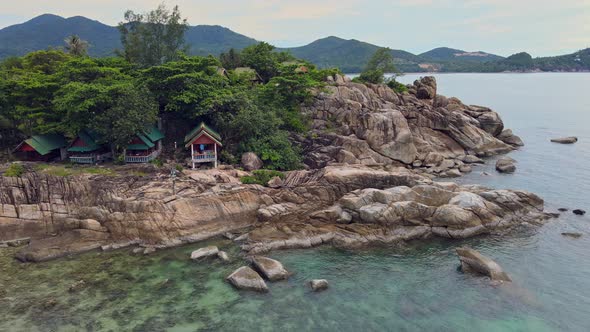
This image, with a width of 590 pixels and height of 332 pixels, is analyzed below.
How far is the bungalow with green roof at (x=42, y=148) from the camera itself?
33.1 m

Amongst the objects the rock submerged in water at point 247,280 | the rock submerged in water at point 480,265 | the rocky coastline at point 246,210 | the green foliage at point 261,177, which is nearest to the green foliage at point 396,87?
the rocky coastline at point 246,210

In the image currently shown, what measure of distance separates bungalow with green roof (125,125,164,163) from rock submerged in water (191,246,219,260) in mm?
13056

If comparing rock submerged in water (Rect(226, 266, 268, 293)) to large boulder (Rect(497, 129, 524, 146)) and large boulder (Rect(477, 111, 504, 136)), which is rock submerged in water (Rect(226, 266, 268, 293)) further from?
large boulder (Rect(497, 129, 524, 146))

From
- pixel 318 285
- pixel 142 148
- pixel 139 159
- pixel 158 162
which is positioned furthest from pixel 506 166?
pixel 139 159

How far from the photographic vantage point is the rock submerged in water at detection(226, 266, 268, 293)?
817 inches

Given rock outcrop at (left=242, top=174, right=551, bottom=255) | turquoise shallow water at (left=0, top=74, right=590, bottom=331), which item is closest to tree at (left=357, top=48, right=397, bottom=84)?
rock outcrop at (left=242, top=174, right=551, bottom=255)

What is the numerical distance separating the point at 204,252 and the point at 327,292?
8.50m

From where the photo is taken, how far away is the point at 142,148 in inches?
1316

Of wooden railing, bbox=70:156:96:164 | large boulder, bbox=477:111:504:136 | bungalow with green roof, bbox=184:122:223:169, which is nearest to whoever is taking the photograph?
wooden railing, bbox=70:156:96:164

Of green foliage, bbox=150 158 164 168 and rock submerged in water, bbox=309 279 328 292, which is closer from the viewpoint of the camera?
rock submerged in water, bbox=309 279 328 292

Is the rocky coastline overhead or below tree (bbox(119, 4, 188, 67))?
below

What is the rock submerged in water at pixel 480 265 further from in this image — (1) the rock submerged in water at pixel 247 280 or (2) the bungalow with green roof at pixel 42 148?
(2) the bungalow with green roof at pixel 42 148

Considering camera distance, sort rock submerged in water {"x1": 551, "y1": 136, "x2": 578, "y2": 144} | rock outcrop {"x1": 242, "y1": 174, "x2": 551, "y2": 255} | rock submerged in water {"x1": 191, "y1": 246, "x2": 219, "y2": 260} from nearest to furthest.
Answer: rock submerged in water {"x1": 191, "y1": 246, "x2": 219, "y2": 260}, rock outcrop {"x1": 242, "y1": 174, "x2": 551, "y2": 255}, rock submerged in water {"x1": 551, "y1": 136, "x2": 578, "y2": 144}

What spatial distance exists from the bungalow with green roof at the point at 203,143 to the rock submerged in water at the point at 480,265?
21.9 metres
